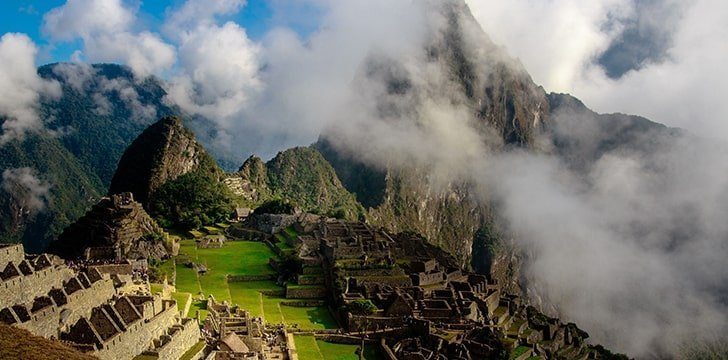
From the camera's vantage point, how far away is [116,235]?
52656 mm

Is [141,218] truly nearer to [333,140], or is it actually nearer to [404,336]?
[404,336]

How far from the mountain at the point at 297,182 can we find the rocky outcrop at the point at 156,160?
32.1 feet

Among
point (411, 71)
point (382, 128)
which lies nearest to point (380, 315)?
point (382, 128)

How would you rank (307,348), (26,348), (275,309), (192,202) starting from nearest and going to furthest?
(26,348)
(307,348)
(275,309)
(192,202)

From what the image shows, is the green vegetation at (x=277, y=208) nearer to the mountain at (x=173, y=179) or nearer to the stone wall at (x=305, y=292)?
the mountain at (x=173, y=179)

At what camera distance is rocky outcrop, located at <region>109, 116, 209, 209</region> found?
7738cm

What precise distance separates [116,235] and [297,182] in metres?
67.7

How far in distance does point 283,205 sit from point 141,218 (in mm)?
24247

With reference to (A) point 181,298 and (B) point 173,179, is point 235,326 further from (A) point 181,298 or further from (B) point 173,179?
(B) point 173,179

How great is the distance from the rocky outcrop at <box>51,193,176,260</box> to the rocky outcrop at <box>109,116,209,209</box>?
1849cm

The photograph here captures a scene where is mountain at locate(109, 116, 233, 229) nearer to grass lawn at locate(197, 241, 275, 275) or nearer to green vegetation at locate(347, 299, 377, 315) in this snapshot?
grass lawn at locate(197, 241, 275, 275)

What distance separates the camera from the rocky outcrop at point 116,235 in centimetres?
5025

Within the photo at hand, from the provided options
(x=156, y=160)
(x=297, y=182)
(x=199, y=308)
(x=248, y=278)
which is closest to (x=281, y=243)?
(x=248, y=278)

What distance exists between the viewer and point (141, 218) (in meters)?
55.9
